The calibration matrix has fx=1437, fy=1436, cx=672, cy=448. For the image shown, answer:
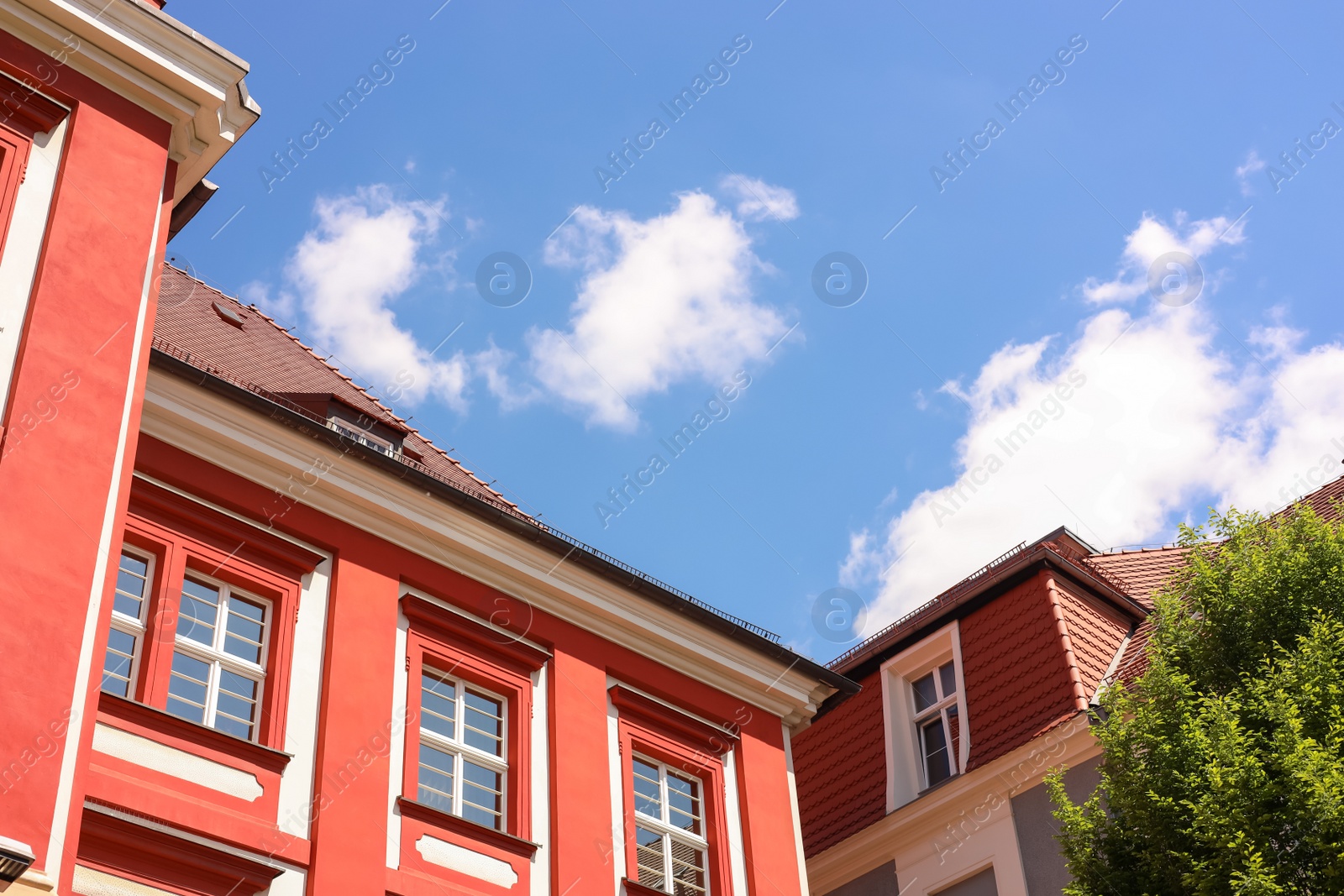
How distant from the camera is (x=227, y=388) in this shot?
13.2m

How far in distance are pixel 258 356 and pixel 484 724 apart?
6.24 metres

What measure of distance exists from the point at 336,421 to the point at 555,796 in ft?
15.7

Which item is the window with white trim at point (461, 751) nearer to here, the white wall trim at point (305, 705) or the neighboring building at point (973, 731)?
the white wall trim at point (305, 705)

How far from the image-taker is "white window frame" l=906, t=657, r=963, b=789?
61.8 ft

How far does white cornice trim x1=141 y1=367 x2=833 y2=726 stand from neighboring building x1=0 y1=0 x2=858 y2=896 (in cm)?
3

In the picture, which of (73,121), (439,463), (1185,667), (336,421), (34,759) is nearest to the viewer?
(34,759)

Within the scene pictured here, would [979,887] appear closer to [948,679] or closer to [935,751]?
[935,751]

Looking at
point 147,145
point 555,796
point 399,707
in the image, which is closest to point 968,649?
point 555,796

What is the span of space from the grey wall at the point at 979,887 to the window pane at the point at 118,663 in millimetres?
10387

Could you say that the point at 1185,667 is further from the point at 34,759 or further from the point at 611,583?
the point at 34,759

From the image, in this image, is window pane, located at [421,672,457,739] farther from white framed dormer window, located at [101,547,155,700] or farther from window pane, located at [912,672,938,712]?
window pane, located at [912,672,938,712]

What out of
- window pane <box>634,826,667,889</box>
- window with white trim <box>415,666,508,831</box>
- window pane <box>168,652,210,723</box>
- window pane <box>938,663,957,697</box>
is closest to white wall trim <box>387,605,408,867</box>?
window with white trim <box>415,666,508,831</box>

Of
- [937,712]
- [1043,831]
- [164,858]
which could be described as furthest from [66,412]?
[937,712]

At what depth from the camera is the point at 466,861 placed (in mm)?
12906
